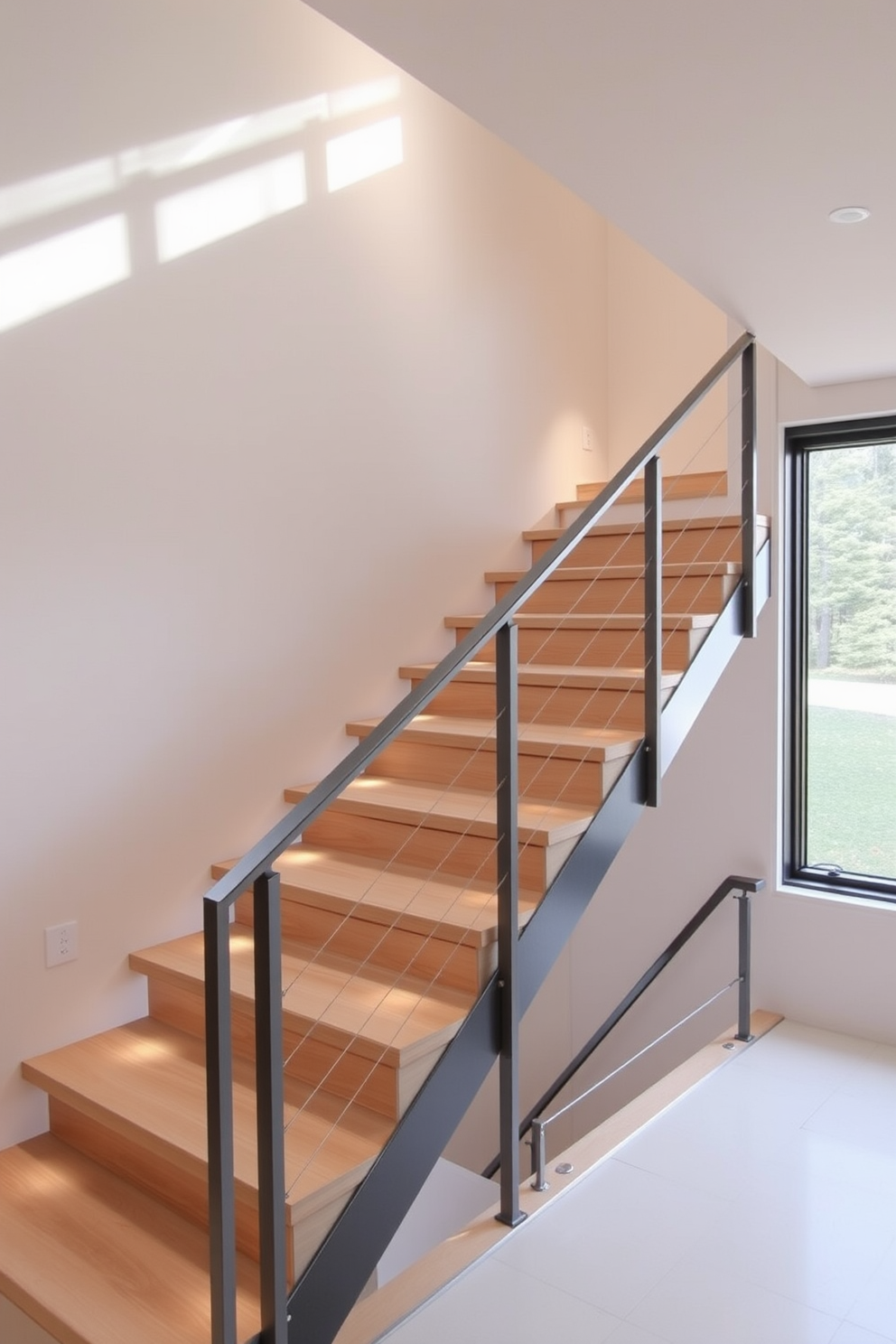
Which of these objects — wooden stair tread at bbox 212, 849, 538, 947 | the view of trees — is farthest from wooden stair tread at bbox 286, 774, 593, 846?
the view of trees

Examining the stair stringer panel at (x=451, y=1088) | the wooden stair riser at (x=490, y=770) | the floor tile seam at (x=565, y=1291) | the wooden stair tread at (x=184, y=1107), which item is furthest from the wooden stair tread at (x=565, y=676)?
the floor tile seam at (x=565, y=1291)

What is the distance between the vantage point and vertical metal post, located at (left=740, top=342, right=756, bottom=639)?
129 inches

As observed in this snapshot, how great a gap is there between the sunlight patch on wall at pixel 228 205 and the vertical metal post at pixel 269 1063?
202 cm

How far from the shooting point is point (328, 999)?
2432mm

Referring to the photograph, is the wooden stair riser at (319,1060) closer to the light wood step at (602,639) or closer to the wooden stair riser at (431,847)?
the wooden stair riser at (431,847)

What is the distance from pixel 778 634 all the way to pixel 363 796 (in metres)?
1.73

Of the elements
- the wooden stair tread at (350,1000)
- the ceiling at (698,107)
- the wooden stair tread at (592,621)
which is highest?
the ceiling at (698,107)

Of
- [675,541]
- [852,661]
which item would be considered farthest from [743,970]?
[675,541]

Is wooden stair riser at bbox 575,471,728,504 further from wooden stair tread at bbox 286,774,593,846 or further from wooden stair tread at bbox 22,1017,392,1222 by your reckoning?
wooden stair tread at bbox 22,1017,392,1222

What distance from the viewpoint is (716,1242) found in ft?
7.89

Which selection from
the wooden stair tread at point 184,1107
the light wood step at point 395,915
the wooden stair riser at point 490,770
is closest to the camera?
the wooden stair tread at point 184,1107

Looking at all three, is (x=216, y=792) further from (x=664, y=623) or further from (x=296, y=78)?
(x=296, y=78)

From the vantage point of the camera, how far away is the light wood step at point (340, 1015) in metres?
2.16

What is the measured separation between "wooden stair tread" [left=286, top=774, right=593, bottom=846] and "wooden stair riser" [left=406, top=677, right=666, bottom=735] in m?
0.33
